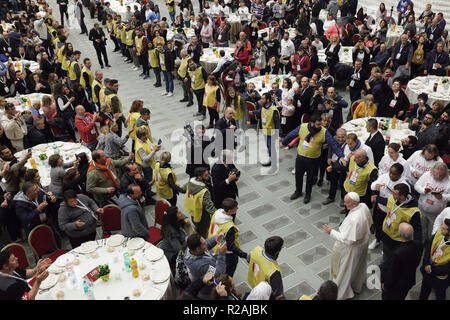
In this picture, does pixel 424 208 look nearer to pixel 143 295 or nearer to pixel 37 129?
pixel 143 295

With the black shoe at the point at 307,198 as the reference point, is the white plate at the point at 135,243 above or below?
above

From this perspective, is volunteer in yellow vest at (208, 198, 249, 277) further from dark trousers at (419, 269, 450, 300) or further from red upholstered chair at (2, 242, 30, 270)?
red upholstered chair at (2, 242, 30, 270)

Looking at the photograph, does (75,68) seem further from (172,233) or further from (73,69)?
(172,233)

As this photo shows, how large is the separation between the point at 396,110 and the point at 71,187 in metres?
6.56

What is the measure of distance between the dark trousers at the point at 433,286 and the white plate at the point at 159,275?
3187 mm

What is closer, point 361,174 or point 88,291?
point 88,291

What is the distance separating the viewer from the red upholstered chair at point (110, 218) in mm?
5715

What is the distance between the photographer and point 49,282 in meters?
4.43

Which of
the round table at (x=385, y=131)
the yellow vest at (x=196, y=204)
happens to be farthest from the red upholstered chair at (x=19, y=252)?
the round table at (x=385, y=131)

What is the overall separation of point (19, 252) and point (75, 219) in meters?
0.79

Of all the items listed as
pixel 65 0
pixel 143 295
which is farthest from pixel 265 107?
pixel 65 0

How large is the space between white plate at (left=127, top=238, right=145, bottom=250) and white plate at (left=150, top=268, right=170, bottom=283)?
49cm

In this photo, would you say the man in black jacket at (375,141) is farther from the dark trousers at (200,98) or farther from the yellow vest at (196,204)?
the dark trousers at (200,98)

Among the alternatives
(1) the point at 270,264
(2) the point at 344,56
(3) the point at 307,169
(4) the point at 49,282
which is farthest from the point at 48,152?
(2) the point at 344,56
